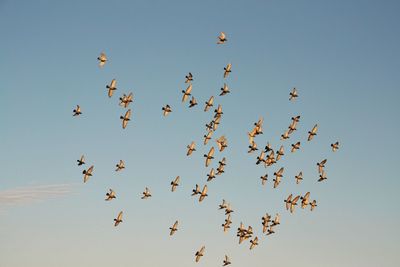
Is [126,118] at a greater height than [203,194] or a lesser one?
greater

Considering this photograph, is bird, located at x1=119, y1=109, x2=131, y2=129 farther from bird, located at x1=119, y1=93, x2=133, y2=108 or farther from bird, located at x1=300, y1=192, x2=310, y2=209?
bird, located at x1=300, y1=192, x2=310, y2=209

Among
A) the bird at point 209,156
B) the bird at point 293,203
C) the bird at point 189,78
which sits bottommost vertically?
the bird at point 293,203

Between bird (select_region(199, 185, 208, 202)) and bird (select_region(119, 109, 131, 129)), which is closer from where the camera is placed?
bird (select_region(119, 109, 131, 129))

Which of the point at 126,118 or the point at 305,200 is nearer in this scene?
the point at 126,118

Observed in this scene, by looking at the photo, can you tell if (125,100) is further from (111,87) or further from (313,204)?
(313,204)

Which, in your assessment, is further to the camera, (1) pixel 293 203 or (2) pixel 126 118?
(1) pixel 293 203

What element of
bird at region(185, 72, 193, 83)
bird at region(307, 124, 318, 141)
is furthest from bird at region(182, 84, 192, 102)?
bird at region(307, 124, 318, 141)

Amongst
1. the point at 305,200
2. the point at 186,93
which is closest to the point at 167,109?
the point at 186,93

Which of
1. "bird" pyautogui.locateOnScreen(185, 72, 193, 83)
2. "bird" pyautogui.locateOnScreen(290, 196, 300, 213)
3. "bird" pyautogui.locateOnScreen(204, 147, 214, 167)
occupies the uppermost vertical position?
"bird" pyautogui.locateOnScreen(185, 72, 193, 83)

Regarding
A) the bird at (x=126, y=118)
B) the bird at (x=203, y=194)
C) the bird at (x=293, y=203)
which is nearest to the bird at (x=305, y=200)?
the bird at (x=293, y=203)

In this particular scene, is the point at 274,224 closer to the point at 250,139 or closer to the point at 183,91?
the point at 250,139

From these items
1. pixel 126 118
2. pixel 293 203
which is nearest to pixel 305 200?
pixel 293 203

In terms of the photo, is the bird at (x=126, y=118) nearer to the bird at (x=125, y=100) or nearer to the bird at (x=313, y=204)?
the bird at (x=125, y=100)

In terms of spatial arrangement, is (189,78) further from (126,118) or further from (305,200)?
(305,200)
